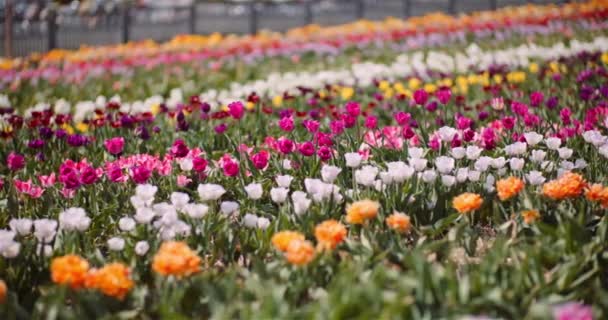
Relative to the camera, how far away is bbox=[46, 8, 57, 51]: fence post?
46.4ft

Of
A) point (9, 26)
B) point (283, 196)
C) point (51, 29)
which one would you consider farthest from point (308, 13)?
point (283, 196)

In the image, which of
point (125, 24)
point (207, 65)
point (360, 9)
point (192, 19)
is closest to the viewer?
point (207, 65)

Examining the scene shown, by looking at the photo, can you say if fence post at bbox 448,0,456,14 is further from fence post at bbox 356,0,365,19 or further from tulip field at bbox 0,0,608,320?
tulip field at bbox 0,0,608,320

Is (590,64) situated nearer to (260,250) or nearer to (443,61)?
(443,61)

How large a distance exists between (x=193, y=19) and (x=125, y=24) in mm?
2120

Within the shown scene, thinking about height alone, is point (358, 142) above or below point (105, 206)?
above

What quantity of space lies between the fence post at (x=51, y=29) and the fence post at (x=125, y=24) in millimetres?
1547

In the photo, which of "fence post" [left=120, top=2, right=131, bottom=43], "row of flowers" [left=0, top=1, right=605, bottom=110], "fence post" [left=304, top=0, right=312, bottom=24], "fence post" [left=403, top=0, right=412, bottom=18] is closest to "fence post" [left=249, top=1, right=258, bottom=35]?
"fence post" [left=304, top=0, right=312, bottom=24]

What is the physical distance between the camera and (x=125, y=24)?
1523 cm

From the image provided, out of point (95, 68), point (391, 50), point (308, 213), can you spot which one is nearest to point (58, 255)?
point (308, 213)

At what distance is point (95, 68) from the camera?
9172mm

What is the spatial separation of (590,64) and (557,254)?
464 cm

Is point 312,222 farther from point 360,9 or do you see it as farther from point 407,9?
point 407,9

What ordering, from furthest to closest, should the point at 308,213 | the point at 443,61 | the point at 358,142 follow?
the point at 443,61
the point at 358,142
the point at 308,213
